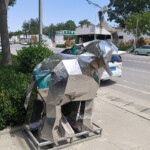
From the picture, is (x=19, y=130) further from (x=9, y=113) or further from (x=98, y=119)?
(x=98, y=119)

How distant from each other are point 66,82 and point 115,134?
1808 mm

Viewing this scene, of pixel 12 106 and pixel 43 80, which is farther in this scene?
pixel 12 106

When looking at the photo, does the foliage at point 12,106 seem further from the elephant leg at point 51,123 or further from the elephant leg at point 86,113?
the elephant leg at point 86,113

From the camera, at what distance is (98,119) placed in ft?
14.4

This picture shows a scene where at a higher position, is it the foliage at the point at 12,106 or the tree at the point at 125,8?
the tree at the point at 125,8

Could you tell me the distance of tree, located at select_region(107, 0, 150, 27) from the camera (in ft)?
141

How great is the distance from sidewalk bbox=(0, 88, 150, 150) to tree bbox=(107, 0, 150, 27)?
40146mm

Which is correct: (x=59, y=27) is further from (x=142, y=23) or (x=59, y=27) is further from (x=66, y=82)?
(x=66, y=82)

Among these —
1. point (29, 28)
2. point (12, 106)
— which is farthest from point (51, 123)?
point (29, 28)

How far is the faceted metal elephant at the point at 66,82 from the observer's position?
2754 mm

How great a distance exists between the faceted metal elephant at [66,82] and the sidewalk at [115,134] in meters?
0.47

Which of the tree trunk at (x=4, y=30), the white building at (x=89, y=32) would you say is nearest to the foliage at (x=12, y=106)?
the tree trunk at (x=4, y=30)

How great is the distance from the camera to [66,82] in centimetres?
274

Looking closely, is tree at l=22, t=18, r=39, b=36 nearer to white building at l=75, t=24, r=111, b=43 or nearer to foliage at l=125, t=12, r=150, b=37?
white building at l=75, t=24, r=111, b=43
